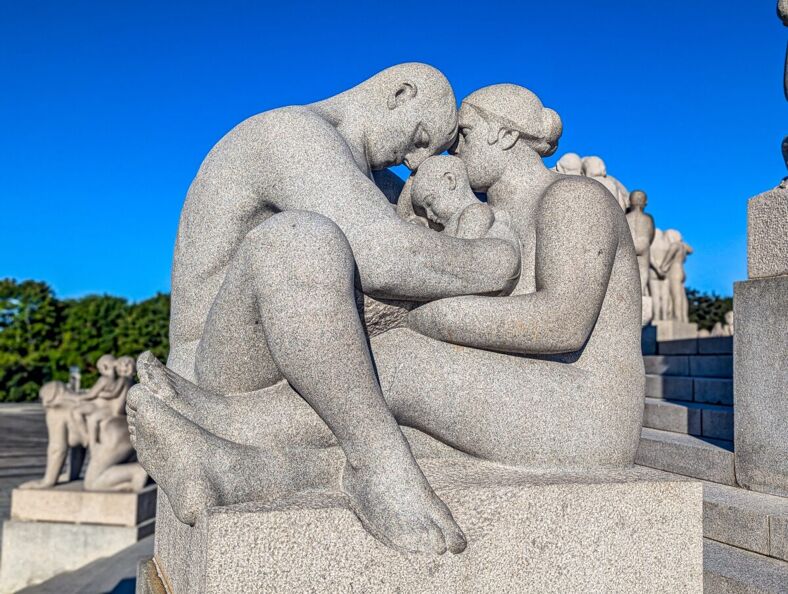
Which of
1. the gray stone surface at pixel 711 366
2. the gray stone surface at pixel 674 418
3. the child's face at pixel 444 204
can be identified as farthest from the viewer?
the gray stone surface at pixel 711 366

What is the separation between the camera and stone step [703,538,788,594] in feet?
9.40

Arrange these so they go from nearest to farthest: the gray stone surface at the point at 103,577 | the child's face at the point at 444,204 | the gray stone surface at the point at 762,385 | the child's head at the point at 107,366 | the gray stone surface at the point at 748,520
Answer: the child's face at the point at 444,204 < the gray stone surface at the point at 748,520 < the gray stone surface at the point at 762,385 < the gray stone surface at the point at 103,577 < the child's head at the point at 107,366

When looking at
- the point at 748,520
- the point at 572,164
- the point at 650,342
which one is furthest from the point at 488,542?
the point at 572,164

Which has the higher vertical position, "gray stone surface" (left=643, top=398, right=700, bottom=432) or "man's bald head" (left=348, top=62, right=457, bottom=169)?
"man's bald head" (left=348, top=62, right=457, bottom=169)

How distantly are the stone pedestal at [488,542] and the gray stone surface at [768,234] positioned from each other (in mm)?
2272

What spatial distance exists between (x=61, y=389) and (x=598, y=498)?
758 centimetres

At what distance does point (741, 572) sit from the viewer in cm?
303

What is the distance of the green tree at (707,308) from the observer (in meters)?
33.4

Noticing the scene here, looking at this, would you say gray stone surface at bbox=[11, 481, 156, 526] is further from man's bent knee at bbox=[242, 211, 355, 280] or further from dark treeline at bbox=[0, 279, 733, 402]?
dark treeline at bbox=[0, 279, 733, 402]

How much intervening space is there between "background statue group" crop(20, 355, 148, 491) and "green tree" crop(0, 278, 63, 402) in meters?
25.6

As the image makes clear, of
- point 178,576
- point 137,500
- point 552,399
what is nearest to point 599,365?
point 552,399

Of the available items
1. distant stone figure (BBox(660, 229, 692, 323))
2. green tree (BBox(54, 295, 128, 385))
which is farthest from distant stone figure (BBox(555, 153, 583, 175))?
green tree (BBox(54, 295, 128, 385))

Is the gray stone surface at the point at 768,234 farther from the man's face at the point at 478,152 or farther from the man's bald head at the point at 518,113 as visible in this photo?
the man's face at the point at 478,152

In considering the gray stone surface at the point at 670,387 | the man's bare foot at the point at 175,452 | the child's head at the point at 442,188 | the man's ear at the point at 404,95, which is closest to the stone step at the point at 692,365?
the gray stone surface at the point at 670,387
